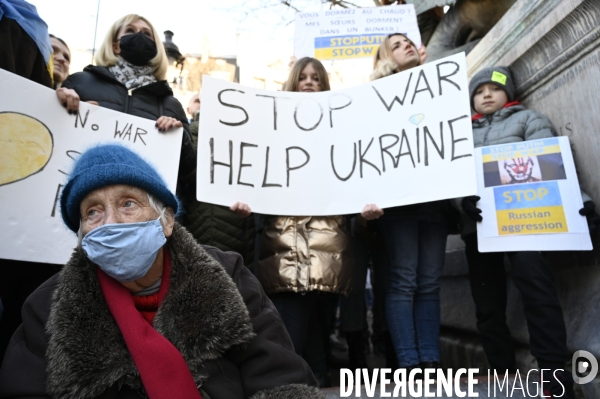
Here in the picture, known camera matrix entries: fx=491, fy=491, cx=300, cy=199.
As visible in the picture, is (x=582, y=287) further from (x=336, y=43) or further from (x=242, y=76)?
(x=242, y=76)

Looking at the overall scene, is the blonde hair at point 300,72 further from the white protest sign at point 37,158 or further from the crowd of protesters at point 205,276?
the white protest sign at point 37,158

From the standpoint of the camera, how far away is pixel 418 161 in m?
2.71

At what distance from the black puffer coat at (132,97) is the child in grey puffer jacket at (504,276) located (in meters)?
1.57

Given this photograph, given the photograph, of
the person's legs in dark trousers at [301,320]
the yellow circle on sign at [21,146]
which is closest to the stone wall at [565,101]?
the person's legs in dark trousers at [301,320]

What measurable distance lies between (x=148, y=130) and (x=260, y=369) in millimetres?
1677

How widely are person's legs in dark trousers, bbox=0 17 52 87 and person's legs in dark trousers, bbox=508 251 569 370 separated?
2.61 metres

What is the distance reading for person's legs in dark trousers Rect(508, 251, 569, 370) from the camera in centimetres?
223

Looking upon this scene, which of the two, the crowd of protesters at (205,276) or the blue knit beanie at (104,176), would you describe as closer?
the crowd of protesters at (205,276)

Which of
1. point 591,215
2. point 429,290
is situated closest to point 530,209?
point 591,215

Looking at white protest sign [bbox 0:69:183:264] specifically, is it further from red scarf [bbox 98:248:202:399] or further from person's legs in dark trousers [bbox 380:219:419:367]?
person's legs in dark trousers [bbox 380:219:419:367]

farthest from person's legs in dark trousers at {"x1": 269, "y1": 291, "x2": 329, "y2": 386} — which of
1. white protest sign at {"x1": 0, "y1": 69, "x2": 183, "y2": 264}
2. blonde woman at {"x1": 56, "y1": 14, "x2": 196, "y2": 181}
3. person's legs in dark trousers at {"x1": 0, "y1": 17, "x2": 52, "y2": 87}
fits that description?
person's legs in dark trousers at {"x1": 0, "y1": 17, "x2": 52, "y2": 87}

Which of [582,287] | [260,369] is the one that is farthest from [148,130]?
[582,287]

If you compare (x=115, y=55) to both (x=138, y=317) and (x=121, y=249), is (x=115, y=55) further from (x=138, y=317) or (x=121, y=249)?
(x=138, y=317)

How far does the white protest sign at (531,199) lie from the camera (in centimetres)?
244
